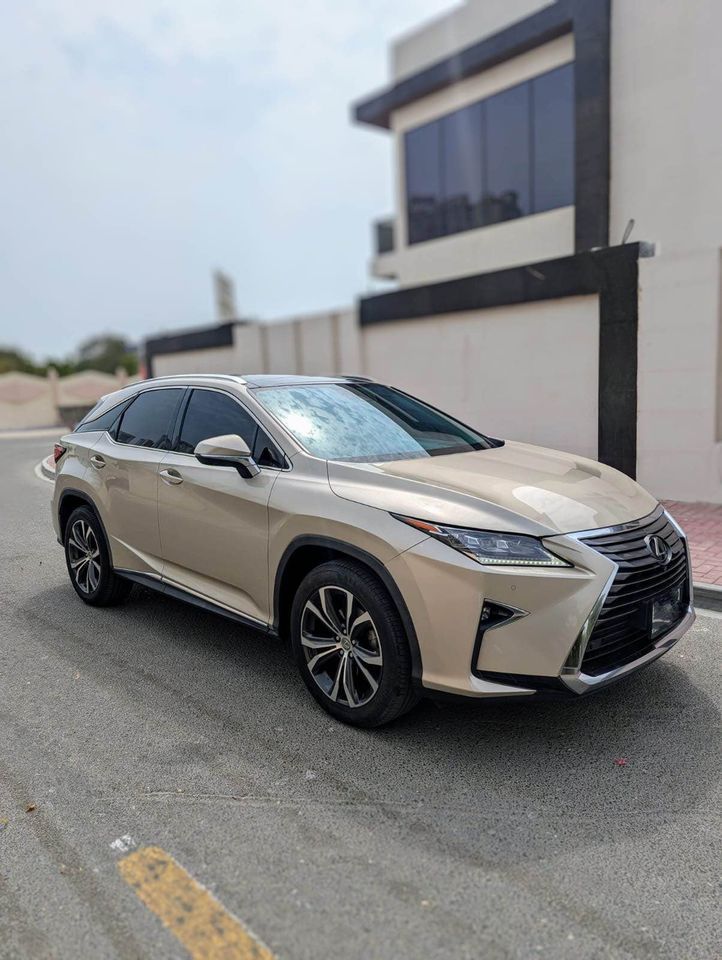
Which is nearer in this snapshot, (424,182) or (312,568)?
(312,568)

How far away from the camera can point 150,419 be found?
203 inches

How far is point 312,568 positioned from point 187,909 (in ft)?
5.49

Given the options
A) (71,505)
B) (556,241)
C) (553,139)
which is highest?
(553,139)

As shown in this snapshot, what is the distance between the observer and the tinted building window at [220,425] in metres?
4.15

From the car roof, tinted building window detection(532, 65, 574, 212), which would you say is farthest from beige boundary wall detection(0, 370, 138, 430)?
the car roof

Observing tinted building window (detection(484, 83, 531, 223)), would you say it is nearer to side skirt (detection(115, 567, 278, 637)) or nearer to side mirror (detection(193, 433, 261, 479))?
side skirt (detection(115, 567, 278, 637))

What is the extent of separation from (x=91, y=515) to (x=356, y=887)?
12.2 ft

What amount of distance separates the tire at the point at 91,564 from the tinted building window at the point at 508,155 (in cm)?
1377

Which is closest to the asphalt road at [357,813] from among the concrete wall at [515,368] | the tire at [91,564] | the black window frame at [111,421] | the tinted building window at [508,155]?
the tire at [91,564]

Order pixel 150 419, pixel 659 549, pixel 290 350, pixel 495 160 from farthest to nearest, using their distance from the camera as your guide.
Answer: pixel 495 160, pixel 290 350, pixel 150 419, pixel 659 549

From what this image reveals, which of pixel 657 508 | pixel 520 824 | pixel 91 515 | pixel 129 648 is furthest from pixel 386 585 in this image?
pixel 91 515

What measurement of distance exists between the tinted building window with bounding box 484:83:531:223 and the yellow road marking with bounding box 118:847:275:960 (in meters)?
16.2

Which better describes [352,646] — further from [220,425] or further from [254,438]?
[220,425]

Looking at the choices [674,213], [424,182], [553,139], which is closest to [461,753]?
[674,213]
